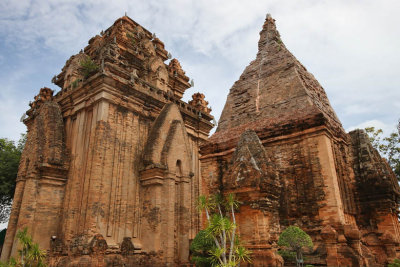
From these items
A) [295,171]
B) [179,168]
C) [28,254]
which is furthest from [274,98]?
[28,254]

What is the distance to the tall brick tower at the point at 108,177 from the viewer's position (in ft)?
37.7

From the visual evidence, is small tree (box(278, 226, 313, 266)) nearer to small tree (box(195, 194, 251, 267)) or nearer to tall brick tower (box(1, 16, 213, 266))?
small tree (box(195, 194, 251, 267))

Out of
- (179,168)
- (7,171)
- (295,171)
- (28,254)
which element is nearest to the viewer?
(295,171)

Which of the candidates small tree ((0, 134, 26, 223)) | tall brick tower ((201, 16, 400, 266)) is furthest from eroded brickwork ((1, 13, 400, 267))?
small tree ((0, 134, 26, 223))

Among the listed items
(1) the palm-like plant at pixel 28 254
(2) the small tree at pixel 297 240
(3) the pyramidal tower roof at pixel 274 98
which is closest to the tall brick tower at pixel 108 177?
(1) the palm-like plant at pixel 28 254

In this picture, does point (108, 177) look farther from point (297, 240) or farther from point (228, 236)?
point (297, 240)

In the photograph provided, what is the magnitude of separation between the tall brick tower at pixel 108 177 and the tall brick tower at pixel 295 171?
5378 millimetres

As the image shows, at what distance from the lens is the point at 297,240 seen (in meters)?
5.44

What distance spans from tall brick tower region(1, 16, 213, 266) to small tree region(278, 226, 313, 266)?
6814 mm

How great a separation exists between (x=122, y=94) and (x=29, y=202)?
19.0ft

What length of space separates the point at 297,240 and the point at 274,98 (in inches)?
141

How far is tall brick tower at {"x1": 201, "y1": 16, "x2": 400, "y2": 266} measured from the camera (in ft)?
18.4

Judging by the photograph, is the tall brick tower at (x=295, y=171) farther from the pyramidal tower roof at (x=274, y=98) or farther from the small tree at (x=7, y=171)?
the small tree at (x=7, y=171)

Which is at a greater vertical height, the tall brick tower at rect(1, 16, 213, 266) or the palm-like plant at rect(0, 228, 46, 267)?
the tall brick tower at rect(1, 16, 213, 266)
